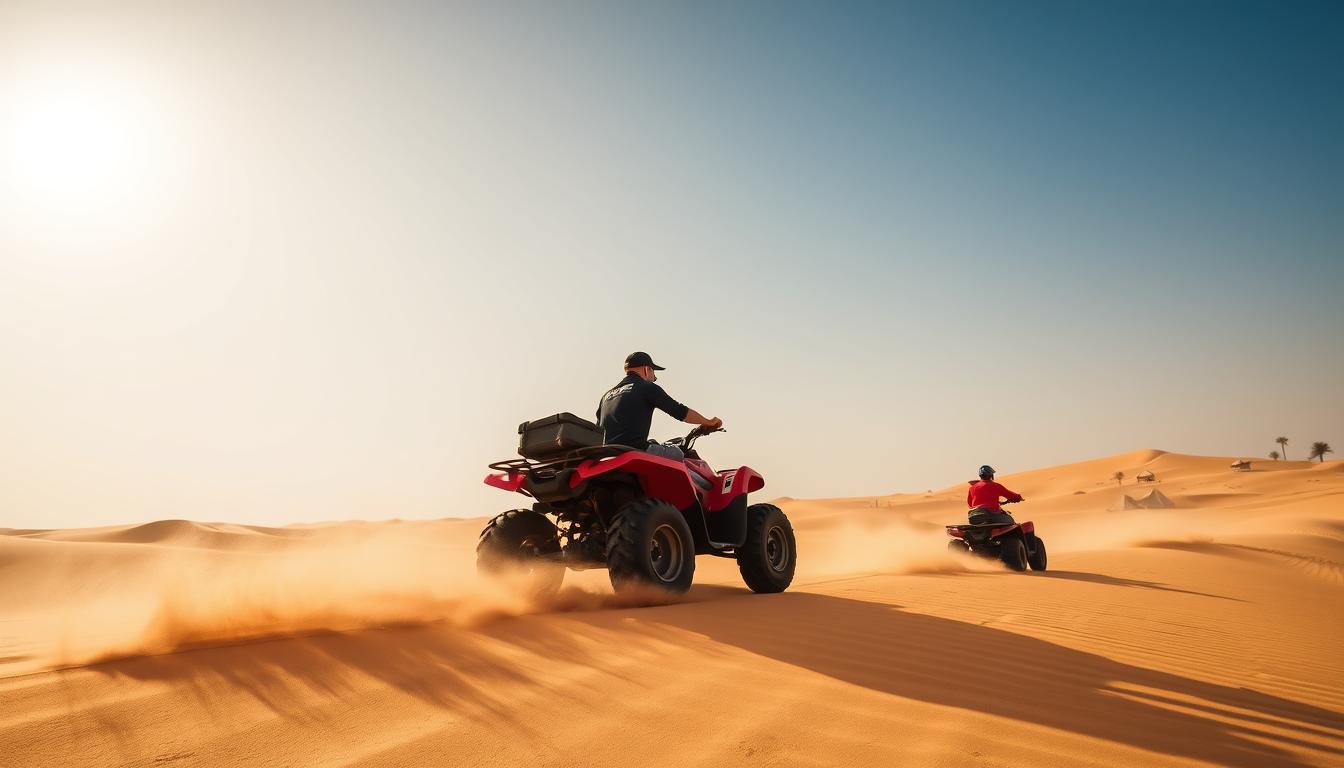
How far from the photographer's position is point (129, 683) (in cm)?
288

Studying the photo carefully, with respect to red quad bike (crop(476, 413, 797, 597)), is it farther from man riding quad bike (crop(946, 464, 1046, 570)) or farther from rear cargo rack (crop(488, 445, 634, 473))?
man riding quad bike (crop(946, 464, 1046, 570))

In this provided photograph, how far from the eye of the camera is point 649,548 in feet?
18.6

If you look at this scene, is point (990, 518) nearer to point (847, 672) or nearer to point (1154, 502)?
point (847, 672)

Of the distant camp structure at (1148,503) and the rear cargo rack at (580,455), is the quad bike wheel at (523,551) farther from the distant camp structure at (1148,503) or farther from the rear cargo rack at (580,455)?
the distant camp structure at (1148,503)

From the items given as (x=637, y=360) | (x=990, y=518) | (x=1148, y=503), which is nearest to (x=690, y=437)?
(x=637, y=360)

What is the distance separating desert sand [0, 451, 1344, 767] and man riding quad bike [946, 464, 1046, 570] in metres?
5.31

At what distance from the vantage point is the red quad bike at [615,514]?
5688mm

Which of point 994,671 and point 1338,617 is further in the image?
point 1338,617

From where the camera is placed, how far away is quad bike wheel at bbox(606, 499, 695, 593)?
5555mm

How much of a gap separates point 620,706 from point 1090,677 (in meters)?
2.62

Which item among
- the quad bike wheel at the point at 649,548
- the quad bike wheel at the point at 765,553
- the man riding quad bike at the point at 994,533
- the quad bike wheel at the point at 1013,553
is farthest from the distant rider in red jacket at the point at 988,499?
the quad bike wheel at the point at 649,548

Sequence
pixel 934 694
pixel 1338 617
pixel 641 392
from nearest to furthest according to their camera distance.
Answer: pixel 934 694
pixel 641 392
pixel 1338 617

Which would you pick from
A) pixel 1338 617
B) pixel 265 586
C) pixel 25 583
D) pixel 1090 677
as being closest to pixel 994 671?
pixel 1090 677

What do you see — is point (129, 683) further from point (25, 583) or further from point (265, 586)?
point (25, 583)
